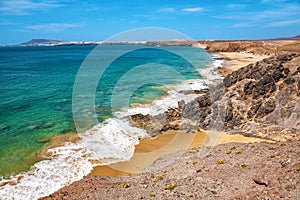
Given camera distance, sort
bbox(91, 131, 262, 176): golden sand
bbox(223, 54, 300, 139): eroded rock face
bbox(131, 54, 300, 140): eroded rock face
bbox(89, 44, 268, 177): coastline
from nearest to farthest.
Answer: bbox(89, 44, 268, 177): coastline → bbox(91, 131, 262, 176): golden sand → bbox(223, 54, 300, 139): eroded rock face → bbox(131, 54, 300, 140): eroded rock face

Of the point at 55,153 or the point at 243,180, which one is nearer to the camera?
the point at 243,180

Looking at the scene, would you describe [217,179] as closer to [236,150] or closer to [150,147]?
[236,150]

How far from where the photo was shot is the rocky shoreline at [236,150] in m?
10.3

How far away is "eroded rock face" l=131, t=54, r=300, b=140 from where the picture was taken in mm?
18797

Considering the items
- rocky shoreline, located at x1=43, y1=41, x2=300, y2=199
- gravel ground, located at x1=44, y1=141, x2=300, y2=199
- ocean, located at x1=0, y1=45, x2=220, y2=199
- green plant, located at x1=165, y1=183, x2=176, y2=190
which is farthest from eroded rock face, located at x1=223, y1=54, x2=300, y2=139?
green plant, located at x1=165, y1=183, x2=176, y2=190

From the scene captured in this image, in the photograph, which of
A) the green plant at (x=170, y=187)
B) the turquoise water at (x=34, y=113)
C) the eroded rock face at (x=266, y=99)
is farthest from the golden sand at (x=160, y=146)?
the turquoise water at (x=34, y=113)

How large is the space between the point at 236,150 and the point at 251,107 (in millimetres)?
7160

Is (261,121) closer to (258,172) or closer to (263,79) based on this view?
(263,79)

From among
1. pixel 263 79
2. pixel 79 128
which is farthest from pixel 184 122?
pixel 79 128

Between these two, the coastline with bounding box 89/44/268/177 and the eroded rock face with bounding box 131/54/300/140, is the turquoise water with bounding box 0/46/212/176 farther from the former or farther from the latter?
the eroded rock face with bounding box 131/54/300/140

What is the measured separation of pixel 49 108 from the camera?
99.7 ft

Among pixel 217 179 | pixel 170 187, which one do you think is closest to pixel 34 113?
pixel 170 187

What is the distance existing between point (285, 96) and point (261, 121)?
2.89 metres

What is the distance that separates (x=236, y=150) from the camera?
14.7 m
